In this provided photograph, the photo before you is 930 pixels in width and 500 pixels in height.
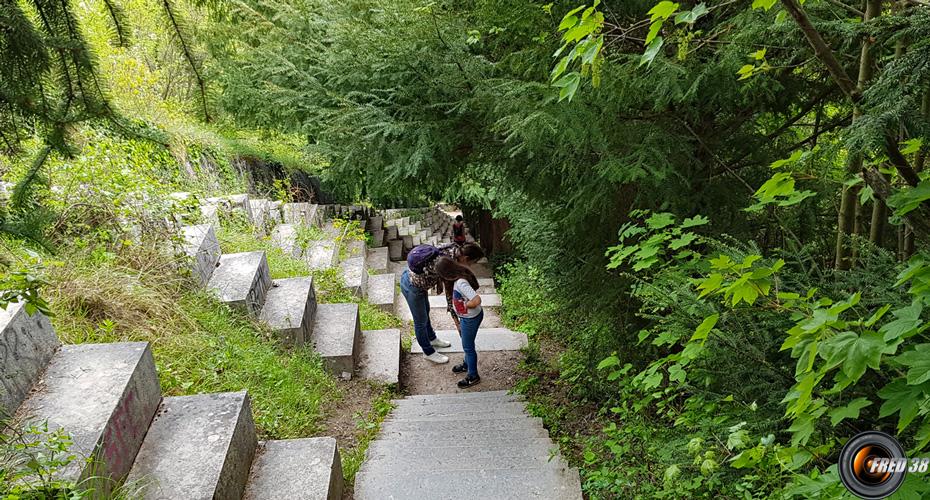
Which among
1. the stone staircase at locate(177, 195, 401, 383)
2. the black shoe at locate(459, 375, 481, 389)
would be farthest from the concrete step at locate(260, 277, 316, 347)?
the black shoe at locate(459, 375, 481, 389)

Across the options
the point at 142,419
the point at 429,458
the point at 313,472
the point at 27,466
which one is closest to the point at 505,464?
the point at 429,458

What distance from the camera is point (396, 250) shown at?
1083cm

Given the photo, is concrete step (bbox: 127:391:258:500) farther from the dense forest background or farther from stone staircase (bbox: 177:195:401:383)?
stone staircase (bbox: 177:195:401:383)

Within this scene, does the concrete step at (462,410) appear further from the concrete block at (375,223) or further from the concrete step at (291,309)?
the concrete block at (375,223)

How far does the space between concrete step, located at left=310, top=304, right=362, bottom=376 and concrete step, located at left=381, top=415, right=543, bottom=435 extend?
2.80ft

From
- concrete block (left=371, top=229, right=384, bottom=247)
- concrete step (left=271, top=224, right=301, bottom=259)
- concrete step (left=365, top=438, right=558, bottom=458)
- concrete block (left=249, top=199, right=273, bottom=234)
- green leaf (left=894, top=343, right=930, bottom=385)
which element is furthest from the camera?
concrete block (left=371, top=229, right=384, bottom=247)

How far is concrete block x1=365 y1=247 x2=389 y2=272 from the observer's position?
29.9 ft

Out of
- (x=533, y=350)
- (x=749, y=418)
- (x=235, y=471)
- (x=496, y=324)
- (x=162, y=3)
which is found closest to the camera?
(x=162, y=3)

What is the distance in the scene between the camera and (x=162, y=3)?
5.23 feet

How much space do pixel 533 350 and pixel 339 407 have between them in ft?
8.71

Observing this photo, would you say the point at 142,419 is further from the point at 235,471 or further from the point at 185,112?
the point at 185,112

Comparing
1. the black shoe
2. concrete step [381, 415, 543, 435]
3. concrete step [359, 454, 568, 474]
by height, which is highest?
concrete step [359, 454, 568, 474]

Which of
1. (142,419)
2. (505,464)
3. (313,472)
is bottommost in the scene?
(505,464)

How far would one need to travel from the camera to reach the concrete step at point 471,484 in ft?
10.1
